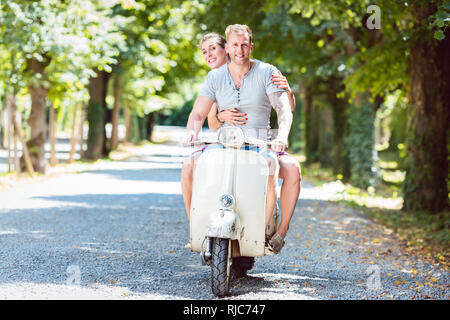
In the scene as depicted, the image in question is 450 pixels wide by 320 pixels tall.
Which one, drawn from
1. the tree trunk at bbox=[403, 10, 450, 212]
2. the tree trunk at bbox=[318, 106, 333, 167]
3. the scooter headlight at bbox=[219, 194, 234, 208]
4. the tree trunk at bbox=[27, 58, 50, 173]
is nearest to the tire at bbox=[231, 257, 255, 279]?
the scooter headlight at bbox=[219, 194, 234, 208]

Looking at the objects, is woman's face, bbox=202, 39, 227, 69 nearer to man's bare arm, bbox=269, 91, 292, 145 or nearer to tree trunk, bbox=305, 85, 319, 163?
man's bare arm, bbox=269, 91, 292, 145

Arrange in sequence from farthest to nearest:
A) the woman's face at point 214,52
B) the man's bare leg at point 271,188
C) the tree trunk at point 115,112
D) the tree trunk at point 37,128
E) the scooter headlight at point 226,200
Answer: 1. the tree trunk at point 115,112
2. the tree trunk at point 37,128
3. the woman's face at point 214,52
4. the man's bare leg at point 271,188
5. the scooter headlight at point 226,200

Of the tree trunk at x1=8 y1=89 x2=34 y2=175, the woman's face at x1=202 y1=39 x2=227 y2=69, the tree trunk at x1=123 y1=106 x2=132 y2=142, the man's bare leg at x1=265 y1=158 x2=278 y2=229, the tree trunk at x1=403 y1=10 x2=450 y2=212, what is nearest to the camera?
the man's bare leg at x1=265 y1=158 x2=278 y2=229

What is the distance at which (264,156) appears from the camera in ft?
16.0

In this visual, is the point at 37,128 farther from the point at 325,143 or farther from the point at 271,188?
the point at 271,188

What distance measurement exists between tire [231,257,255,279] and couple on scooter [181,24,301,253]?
0.41m

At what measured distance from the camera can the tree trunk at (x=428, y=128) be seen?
1033cm

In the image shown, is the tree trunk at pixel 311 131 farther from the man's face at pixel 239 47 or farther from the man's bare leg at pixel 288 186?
the man's face at pixel 239 47

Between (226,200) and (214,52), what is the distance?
143 centimetres

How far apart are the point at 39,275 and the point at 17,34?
9.11 m

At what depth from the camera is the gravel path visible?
4.87m

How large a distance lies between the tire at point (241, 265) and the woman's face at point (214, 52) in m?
1.58

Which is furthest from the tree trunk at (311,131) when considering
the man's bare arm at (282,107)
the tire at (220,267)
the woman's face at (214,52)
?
the tire at (220,267)
